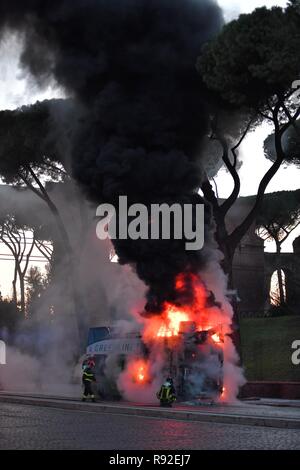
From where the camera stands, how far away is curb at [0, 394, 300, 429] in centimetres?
1516

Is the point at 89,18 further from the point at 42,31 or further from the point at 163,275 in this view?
the point at 163,275

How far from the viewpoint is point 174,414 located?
55.9 ft

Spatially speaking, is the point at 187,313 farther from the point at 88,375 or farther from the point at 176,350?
A: the point at 88,375

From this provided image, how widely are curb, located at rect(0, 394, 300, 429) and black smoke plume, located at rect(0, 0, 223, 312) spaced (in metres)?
3.61

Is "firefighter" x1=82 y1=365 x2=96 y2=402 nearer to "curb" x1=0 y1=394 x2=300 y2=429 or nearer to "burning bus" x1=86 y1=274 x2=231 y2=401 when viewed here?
"curb" x1=0 y1=394 x2=300 y2=429

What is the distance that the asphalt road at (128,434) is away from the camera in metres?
11.5

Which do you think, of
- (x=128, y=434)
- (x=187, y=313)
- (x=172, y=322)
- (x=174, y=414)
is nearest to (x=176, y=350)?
(x=172, y=322)

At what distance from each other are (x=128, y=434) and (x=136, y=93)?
13.0 metres

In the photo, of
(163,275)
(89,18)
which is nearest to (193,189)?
(163,275)

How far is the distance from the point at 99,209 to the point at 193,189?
3153 mm

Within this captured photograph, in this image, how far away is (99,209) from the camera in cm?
2377

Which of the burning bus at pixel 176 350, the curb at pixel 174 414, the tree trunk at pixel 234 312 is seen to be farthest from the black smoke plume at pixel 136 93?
the curb at pixel 174 414

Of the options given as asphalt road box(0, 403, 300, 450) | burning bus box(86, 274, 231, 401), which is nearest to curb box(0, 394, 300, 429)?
asphalt road box(0, 403, 300, 450)

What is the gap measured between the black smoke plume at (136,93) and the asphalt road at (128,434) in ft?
20.6
